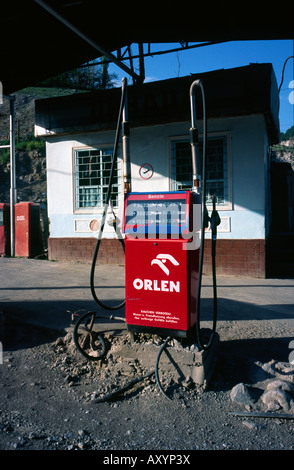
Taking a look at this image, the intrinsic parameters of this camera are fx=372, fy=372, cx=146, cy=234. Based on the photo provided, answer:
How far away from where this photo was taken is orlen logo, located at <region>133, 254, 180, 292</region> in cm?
342

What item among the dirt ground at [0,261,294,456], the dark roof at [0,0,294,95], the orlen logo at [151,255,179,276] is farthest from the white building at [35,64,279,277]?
the orlen logo at [151,255,179,276]

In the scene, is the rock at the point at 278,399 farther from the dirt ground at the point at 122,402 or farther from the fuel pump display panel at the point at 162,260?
the fuel pump display panel at the point at 162,260

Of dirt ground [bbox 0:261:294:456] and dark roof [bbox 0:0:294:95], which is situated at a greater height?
dark roof [bbox 0:0:294:95]

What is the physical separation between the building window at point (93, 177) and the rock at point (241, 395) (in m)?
7.15

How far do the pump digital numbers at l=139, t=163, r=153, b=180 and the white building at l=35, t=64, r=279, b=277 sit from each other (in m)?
0.04

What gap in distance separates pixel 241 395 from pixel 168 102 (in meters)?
7.15

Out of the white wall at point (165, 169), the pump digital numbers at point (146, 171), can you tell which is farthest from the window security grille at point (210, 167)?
the pump digital numbers at point (146, 171)

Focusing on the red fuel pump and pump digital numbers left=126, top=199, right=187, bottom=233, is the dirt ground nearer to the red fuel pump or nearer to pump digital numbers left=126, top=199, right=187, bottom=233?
pump digital numbers left=126, top=199, right=187, bottom=233

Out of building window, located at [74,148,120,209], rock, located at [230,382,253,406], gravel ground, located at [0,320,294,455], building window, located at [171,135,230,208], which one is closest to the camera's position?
gravel ground, located at [0,320,294,455]

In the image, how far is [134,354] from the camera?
3.67 m

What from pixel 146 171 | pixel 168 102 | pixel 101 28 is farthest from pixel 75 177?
pixel 101 28

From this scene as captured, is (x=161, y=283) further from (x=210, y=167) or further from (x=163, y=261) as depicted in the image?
(x=210, y=167)
